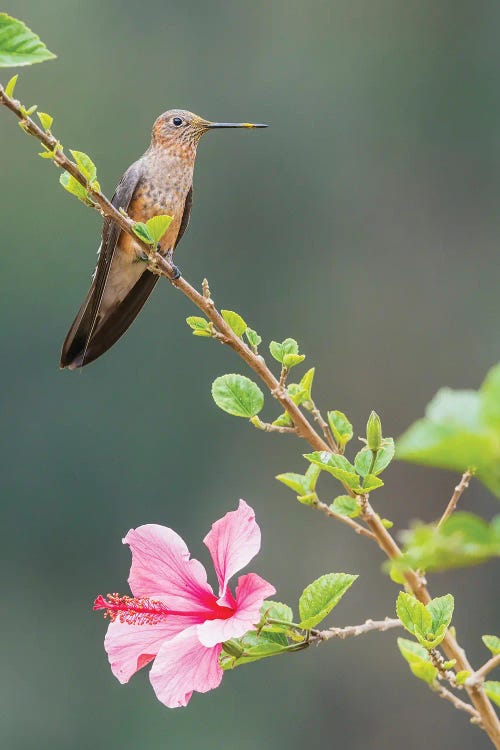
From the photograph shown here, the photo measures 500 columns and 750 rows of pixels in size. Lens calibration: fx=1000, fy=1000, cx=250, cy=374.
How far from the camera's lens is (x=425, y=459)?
0.63 ft

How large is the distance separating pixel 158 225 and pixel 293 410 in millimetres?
163

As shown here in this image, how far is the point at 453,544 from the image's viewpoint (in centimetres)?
20

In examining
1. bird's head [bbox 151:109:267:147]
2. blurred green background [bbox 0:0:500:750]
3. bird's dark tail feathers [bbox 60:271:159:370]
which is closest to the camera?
bird's dark tail feathers [bbox 60:271:159:370]

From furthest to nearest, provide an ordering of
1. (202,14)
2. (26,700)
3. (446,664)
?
1. (202,14)
2. (26,700)
3. (446,664)

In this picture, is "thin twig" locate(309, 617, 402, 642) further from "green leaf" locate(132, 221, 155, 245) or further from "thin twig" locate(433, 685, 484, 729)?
"green leaf" locate(132, 221, 155, 245)

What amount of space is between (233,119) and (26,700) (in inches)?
137

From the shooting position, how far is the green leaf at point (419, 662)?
0.41m

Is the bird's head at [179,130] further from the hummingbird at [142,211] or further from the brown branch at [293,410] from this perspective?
the brown branch at [293,410]

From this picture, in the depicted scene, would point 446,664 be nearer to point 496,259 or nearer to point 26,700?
point 26,700

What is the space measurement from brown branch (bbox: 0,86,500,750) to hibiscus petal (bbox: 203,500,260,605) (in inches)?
2.1

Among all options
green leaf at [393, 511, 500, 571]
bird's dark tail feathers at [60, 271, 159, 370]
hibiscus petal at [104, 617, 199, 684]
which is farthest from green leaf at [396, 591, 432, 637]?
bird's dark tail feathers at [60, 271, 159, 370]

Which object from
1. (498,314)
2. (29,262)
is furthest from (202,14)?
(498,314)

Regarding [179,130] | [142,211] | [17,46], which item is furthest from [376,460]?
[179,130]

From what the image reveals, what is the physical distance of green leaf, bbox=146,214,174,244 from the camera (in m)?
0.57
